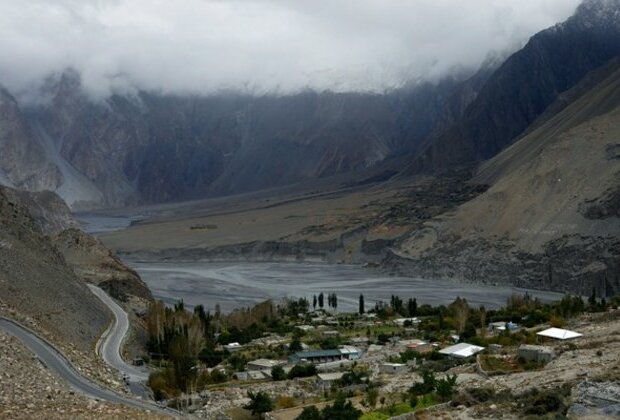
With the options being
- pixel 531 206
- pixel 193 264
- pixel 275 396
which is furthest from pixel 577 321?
pixel 193 264

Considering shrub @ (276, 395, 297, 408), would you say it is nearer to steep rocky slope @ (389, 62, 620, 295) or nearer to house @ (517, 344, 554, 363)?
house @ (517, 344, 554, 363)

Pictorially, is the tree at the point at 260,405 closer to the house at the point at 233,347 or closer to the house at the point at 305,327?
the house at the point at 233,347

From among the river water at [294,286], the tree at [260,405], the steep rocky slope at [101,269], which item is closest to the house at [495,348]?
the tree at [260,405]

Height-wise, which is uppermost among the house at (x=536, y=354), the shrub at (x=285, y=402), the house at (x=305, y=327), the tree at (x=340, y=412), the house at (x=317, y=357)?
the house at (x=536, y=354)

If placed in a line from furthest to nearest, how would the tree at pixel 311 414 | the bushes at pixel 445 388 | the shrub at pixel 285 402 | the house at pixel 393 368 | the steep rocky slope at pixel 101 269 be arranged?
the steep rocky slope at pixel 101 269, the house at pixel 393 368, the shrub at pixel 285 402, the bushes at pixel 445 388, the tree at pixel 311 414

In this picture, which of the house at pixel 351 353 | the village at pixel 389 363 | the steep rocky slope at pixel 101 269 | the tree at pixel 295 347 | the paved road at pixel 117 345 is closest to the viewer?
the village at pixel 389 363

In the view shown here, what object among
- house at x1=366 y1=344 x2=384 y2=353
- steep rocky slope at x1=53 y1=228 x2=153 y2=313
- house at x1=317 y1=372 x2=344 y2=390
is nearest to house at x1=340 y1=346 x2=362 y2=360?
house at x1=366 y1=344 x2=384 y2=353
